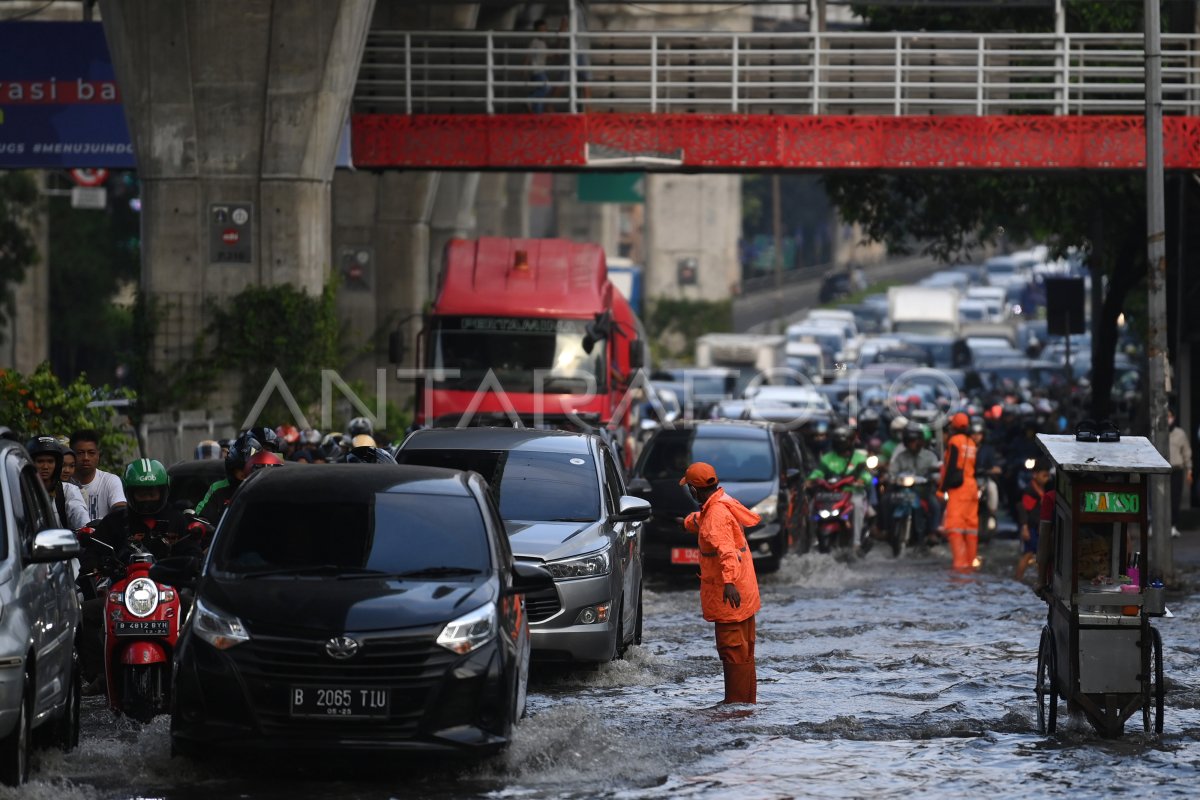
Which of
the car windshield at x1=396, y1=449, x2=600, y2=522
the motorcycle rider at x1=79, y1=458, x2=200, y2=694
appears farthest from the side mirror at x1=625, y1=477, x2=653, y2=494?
the motorcycle rider at x1=79, y1=458, x2=200, y2=694

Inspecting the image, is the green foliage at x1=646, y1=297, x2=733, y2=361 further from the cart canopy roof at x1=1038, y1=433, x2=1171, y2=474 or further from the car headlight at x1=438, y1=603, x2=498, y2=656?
the car headlight at x1=438, y1=603, x2=498, y2=656

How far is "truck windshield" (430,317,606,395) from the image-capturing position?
2789cm

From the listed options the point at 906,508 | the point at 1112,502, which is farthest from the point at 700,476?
the point at 906,508

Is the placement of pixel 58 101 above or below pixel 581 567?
above

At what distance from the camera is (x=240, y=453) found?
13.9 m

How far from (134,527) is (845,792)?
4406 millimetres

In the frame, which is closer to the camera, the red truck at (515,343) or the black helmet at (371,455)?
the black helmet at (371,455)

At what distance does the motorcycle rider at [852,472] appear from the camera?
26188mm

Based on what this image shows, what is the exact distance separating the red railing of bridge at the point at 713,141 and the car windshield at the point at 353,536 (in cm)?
1902

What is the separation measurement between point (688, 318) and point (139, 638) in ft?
251

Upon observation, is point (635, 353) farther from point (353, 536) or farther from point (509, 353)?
point (353, 536)

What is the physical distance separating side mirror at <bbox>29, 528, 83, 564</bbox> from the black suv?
40.6 ft

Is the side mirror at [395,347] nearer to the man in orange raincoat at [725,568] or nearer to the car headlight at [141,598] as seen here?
the man in orange raincoat at [725,568]

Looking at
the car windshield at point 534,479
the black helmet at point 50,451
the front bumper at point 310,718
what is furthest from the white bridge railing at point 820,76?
the front bumper at point 310,718
